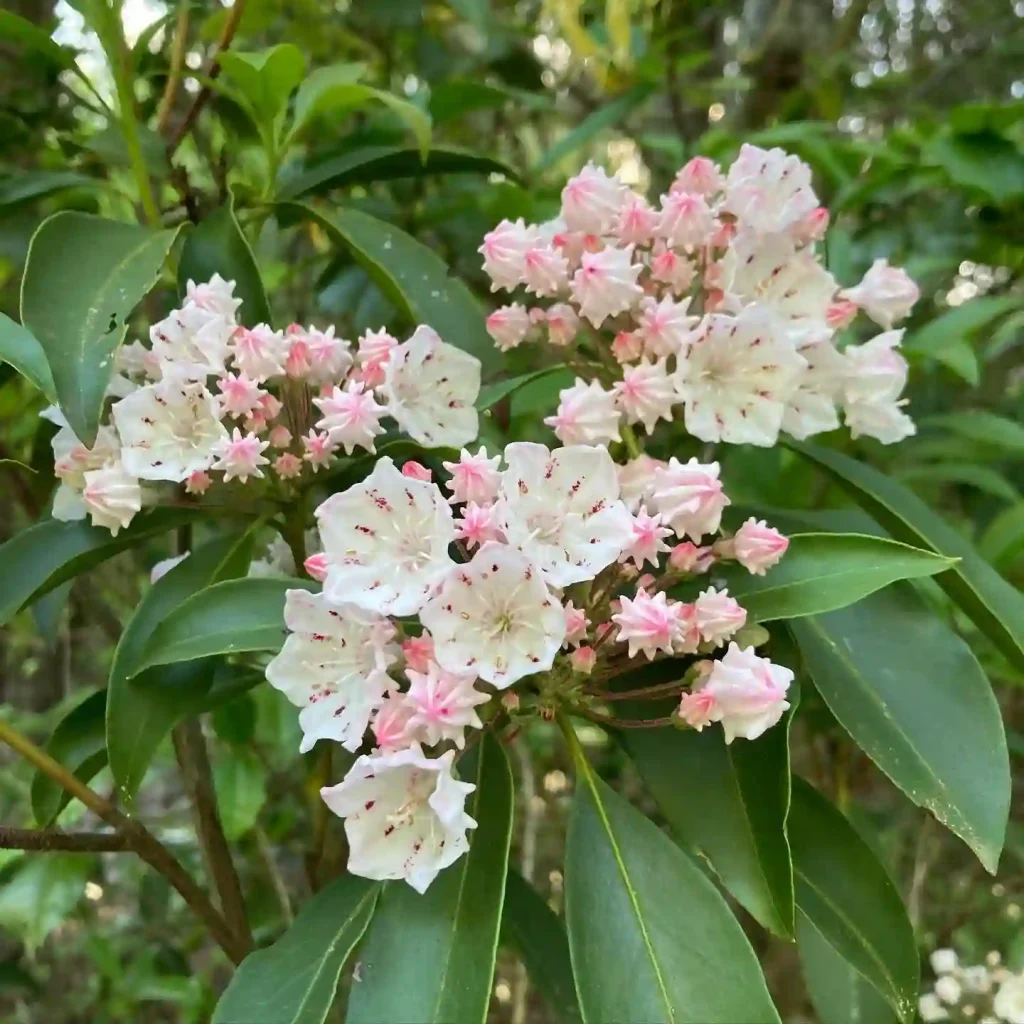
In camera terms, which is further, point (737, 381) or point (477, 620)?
point (737, 381)

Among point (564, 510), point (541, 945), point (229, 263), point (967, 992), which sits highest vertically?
point (229, 263)

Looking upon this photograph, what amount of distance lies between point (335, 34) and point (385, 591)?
49.8 inches

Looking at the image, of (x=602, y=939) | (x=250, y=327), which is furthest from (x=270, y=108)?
(x=602, y=939)

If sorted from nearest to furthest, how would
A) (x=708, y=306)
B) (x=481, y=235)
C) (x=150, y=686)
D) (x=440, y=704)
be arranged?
1. (x=440, y=704)
2. (x=150, y=686)
3. (x=708, y=306)
4. (x=481, y=235)

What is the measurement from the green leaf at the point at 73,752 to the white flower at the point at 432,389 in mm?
339

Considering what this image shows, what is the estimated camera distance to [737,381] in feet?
2.66

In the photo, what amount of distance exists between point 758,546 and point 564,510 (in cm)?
13

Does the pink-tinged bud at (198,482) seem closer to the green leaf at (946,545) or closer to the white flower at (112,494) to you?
the white flower at (112,494)

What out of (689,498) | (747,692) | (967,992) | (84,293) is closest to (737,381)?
(689,498)

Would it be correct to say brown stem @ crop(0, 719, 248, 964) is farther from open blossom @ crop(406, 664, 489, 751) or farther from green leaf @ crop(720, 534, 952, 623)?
green leaf @ crop(720, 534, 952, 623)

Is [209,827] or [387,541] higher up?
[387,541]

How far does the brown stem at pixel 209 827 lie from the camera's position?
895 millimetres

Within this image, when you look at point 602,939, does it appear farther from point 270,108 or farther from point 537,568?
point 270,108

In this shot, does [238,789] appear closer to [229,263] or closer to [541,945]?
[541,945]
